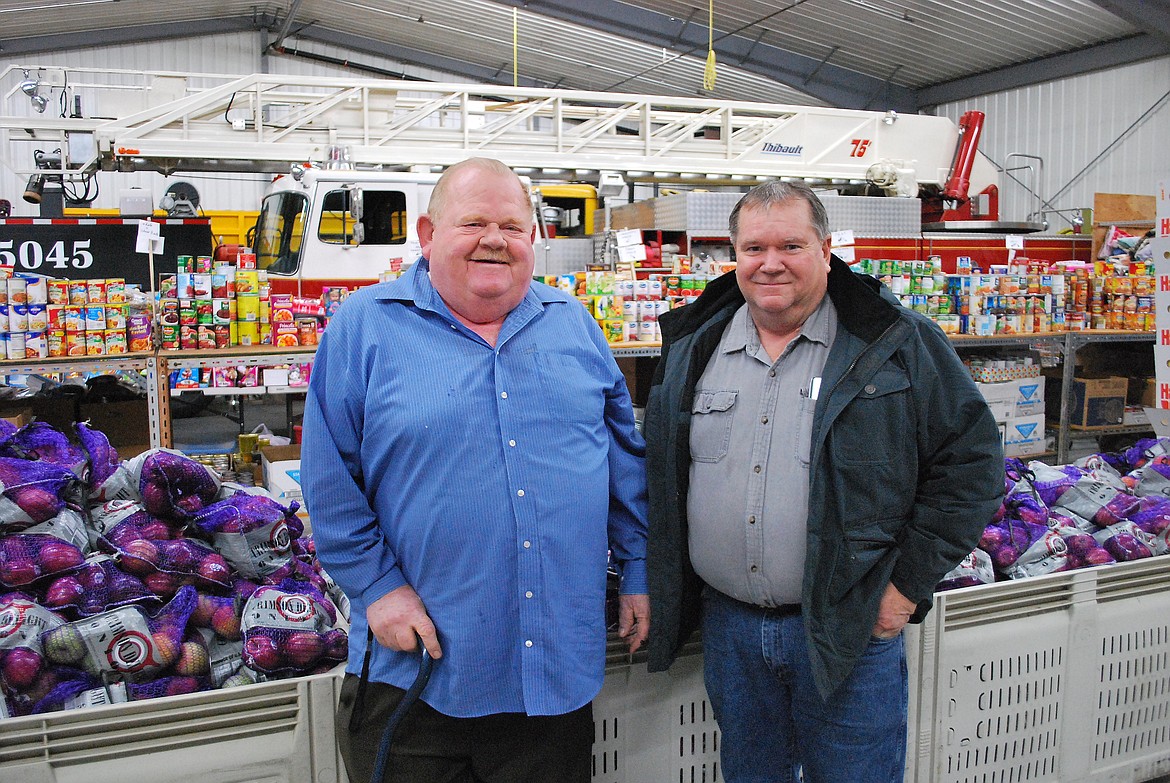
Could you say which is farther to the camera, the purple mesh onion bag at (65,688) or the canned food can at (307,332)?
the canned food can at (307,332)

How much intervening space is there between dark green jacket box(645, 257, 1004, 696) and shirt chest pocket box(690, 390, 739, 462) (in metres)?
0.22

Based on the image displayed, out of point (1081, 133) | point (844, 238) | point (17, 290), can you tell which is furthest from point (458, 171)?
point (1081, 133)

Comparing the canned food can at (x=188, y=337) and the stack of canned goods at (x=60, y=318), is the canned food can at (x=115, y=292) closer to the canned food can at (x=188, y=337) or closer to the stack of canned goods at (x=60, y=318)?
the stack of canned goods at (x=60, y=318)

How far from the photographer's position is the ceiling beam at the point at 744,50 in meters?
15.4

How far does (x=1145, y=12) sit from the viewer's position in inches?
446

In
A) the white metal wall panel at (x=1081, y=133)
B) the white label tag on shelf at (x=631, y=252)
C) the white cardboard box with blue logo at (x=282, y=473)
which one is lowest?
the white cardboard box with blue logo at (x=282, y=473)

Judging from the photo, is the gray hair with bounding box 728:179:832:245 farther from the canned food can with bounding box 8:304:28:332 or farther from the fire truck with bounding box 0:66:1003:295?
the fire truck with bounding box 0:66:1003:295

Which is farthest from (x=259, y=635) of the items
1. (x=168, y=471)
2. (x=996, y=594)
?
(x=996, y=594)

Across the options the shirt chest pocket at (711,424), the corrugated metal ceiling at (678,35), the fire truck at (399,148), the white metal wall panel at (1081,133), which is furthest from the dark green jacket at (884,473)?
the white metal wall panel at (1081,133)

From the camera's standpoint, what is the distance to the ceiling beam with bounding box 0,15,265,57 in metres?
16.6

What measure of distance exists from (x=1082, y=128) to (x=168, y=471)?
16.3 meters

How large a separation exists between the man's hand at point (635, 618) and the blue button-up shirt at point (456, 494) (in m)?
0.29

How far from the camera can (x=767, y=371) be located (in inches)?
84.0

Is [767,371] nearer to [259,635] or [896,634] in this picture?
[896,634]
